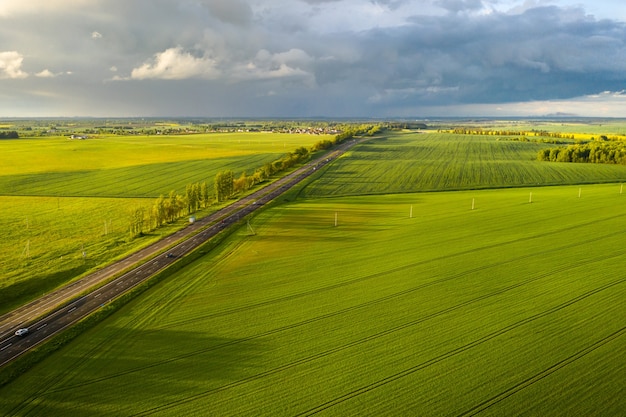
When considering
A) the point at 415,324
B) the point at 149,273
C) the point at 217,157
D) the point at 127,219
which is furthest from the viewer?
the point at 217,157

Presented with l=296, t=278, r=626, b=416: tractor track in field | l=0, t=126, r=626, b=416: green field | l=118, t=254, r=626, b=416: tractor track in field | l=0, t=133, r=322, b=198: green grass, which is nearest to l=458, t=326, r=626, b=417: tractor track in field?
l=296, t=278, r=626, b=416: tractor track in field

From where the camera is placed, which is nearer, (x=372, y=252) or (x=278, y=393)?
(x=278, y=393)

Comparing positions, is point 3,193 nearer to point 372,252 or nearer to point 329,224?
point 329,224

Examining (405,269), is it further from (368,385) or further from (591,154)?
(591,154)

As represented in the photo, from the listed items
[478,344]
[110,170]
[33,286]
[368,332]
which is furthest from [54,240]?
[110,170]

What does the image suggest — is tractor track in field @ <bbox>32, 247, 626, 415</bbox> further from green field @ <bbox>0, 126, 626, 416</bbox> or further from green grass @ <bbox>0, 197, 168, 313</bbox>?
green grass @ <bbox>0, 197, 168, 313</bbox>

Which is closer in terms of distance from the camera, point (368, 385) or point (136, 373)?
point (368, 385)

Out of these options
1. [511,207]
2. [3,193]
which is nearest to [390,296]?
[511,207]

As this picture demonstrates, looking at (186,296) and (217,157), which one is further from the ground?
(217,157)
